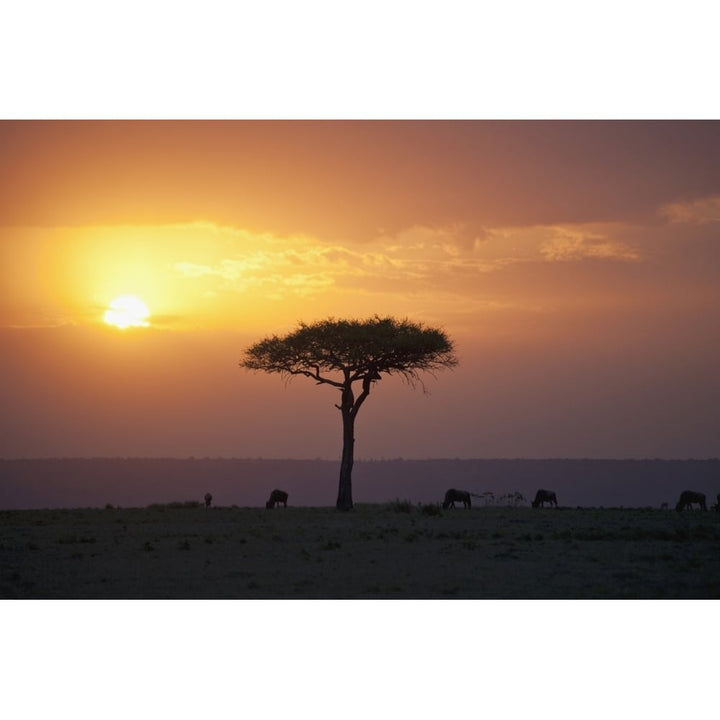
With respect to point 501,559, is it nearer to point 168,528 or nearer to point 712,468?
point 168,528

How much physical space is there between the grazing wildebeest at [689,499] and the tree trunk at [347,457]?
1545 centimetres

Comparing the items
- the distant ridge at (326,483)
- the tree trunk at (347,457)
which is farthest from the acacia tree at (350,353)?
the distant ridge at (326,483)

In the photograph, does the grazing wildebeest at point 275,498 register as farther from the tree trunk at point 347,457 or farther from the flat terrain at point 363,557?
the flat terrain at point 363,557

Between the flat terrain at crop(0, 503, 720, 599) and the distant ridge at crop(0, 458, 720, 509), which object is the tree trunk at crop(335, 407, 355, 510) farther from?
the distant ridge at crop(0, 458, 720, 509)

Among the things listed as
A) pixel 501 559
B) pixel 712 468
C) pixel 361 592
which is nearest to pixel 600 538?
pixel 501 559

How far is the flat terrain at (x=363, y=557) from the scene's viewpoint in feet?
70.0

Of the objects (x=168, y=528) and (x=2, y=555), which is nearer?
(x=2, y=555)

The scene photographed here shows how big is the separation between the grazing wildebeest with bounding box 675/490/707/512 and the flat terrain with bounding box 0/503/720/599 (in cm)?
613

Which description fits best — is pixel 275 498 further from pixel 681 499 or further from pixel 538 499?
pixel 681 499

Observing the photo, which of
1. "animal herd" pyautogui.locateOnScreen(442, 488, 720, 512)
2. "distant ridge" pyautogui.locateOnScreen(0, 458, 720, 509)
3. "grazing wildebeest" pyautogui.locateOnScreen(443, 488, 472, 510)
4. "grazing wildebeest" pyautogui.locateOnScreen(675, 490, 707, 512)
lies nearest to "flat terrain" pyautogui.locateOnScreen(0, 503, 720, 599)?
"grazing wildebeest" pyautogui.locateOnScreen(675, 490, 707, 512)

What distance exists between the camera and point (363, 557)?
26016 mm

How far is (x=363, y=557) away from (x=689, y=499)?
83.3 feet

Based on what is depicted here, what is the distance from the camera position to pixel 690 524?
3519cm

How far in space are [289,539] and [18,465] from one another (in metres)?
139
